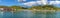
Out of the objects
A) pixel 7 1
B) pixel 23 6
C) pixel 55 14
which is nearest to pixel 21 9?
pixel 23 6

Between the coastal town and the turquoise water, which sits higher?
the coastal town

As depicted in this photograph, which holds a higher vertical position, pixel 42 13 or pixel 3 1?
pixel 3 1

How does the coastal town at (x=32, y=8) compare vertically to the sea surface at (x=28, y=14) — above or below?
above

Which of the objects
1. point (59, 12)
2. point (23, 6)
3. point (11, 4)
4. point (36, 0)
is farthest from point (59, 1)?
point (11, 4)

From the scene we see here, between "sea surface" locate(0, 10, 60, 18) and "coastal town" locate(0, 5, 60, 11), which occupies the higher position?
"coastal town" locate(0, 5, 60, 11)

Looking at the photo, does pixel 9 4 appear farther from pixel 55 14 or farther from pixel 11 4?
pixel 55 14

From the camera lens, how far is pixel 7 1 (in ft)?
2.89

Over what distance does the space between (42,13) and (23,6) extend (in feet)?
0.58

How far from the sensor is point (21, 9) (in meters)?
0.88

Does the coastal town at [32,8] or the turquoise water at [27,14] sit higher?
the coastal town at [32,8]

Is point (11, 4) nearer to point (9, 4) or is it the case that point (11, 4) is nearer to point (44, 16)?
point (9, 4)

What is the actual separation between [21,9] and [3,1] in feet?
0.56

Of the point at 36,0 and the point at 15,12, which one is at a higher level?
the point at 36,0

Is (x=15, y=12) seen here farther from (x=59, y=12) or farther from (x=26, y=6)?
(x=59, y=12)
